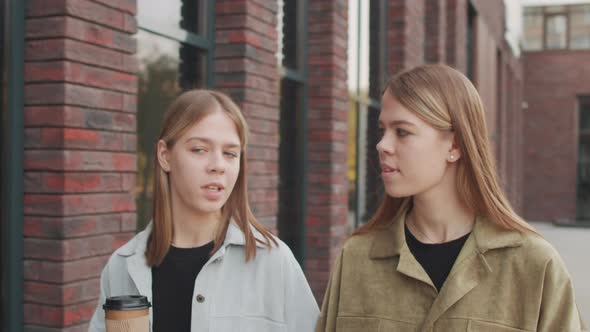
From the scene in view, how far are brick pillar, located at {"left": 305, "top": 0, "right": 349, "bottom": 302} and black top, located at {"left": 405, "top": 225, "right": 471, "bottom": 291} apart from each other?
12.4ft

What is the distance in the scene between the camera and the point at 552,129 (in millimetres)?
26375

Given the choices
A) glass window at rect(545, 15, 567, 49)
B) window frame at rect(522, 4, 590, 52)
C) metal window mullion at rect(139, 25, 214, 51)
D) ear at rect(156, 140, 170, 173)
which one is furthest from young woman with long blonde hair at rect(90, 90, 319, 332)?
glass window at rect(545, 15, 567, 49)

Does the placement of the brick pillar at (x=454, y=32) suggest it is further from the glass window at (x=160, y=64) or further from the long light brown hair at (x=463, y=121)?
the long light brown hair at (x=463, y=121)

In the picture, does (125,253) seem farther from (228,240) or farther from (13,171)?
(13,171)

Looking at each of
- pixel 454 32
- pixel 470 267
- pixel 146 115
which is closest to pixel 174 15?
pixel 146 115

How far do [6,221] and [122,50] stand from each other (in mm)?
902

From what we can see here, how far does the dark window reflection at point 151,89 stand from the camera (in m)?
4.00

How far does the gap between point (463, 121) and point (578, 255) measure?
12.6 metres

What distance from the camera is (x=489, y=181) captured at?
2180 mm

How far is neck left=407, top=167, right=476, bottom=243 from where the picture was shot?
2.20m

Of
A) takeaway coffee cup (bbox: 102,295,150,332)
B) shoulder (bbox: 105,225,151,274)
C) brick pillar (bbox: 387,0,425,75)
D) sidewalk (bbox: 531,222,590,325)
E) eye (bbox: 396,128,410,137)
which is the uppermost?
brick pillar (bbox: 387,0,425,75)

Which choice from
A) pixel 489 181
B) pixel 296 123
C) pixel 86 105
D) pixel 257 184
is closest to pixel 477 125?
pixel 489 181

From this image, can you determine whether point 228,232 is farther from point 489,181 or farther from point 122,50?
point 122,50

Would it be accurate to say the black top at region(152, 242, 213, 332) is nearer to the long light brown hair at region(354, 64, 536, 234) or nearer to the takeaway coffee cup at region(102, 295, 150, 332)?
the takeaway coffee cup at region(102, 295, 150, 332)
